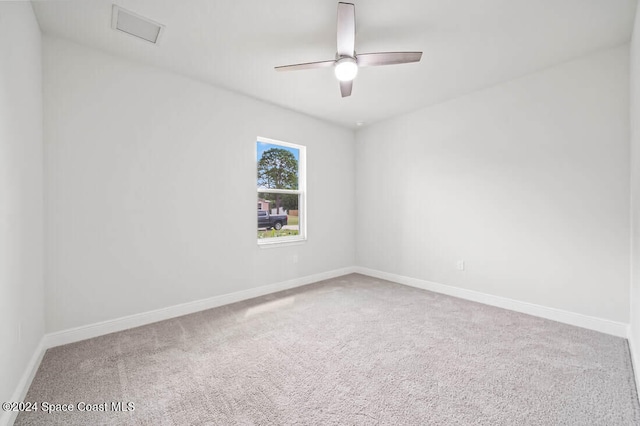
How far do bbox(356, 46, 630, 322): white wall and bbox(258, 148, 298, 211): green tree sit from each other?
1.56 m

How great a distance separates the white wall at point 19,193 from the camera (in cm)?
154

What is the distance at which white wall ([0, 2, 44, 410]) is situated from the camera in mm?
1542

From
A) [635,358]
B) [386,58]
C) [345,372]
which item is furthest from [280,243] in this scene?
[635,358]

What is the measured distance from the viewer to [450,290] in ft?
12.5

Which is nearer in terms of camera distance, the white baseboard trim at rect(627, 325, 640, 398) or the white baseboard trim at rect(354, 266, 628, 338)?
the white baseboard trim at rect(627, 325, 640, 398)

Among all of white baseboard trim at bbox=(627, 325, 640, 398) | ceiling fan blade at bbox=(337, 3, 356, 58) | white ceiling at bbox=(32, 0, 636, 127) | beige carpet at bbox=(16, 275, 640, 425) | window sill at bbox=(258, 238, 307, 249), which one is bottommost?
beige carpet at bbox=(16, 275, 640, 425)

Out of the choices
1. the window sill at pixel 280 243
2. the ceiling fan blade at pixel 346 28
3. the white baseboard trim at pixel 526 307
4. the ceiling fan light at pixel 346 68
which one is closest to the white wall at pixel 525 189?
the white baseboard trim at pixel 526 307

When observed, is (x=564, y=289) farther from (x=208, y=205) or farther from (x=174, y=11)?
(x=174, y=11)

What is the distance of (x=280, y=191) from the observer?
13.6 ft

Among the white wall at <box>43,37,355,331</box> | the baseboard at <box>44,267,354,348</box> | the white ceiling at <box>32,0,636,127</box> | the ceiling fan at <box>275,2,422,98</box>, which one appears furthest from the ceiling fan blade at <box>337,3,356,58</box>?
the baseboard at <box>44,267,354,348</box>

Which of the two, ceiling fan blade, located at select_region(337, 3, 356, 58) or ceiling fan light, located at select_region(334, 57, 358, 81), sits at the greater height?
ceiling fan blade, located at select_region(337, 3, 356, 58)

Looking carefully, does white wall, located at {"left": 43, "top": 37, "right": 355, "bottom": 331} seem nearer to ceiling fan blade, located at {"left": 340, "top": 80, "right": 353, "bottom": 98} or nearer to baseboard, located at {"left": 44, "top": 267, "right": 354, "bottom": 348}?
baseboard, located at {"left": 44, "top": 267, "right": 354, "bottom": 348}

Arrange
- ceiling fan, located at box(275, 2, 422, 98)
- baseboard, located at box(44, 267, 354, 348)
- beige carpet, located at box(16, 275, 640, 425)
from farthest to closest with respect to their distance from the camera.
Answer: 1. baseboard, located at box(44, 267, 354, 348)
2. ceiling fan, located at box(275, 2, 422, 98)
3. beige carpet, located at box(16, 275, 640, 425)

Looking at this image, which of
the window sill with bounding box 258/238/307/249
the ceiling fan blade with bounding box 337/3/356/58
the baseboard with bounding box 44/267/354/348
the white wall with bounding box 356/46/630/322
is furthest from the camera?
the window sill with bounding box 258/238/307/249
